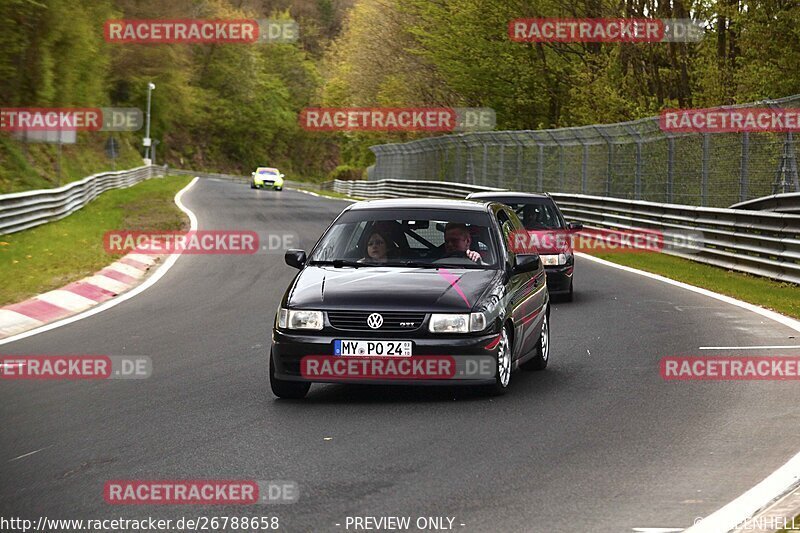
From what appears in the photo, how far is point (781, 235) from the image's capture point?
19297 millimetres

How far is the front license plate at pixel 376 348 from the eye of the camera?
8.66 m

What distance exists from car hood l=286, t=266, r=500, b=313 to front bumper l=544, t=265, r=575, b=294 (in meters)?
6.72

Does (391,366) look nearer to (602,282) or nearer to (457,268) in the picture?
(457,268)

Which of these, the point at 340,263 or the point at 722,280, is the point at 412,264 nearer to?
the point at 340,263

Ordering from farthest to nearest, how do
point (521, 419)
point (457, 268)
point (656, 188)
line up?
1. point (656, 188)
2. point (457, 268)
3. point (521, 419)

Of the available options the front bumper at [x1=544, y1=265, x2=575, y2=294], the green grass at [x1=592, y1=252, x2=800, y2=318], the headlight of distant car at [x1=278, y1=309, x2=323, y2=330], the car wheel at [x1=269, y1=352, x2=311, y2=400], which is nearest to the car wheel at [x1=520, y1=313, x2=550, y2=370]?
the car wheel at [x1=269, y1=352, x2=311, y2=400]

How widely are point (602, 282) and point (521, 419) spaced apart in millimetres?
11338

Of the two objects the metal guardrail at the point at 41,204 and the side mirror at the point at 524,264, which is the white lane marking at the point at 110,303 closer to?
the metal guardrail at the point at 41,204

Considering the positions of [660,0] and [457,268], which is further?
[660,0]

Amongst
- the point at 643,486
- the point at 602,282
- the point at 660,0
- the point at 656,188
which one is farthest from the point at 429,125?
the point at 643,486

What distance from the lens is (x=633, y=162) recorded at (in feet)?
98.2

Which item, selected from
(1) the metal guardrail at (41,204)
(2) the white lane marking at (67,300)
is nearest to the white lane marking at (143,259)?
(1) the metal guardrail at (41,204)

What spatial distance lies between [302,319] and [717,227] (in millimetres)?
14907

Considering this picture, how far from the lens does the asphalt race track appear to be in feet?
19.8
